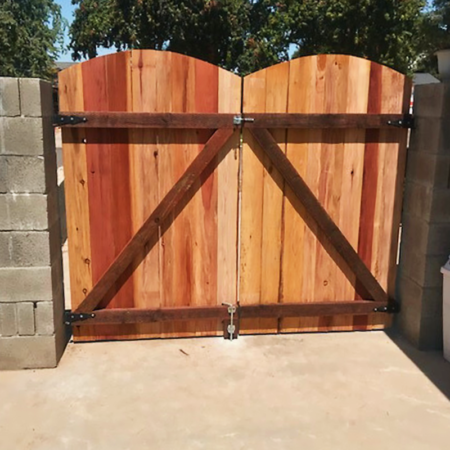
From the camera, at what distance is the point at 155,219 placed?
3963 mm

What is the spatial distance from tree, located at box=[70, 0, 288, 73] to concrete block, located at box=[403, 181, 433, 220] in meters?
18.6

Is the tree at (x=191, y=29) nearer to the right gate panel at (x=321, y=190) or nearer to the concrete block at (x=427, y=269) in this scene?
the right gate panel at (x=321, y=190)

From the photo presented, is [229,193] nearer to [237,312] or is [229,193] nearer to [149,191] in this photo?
[149,191]

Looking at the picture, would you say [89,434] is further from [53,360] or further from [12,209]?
[12,209]

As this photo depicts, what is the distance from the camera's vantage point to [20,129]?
136 inches

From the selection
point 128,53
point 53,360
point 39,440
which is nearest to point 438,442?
point 39,440

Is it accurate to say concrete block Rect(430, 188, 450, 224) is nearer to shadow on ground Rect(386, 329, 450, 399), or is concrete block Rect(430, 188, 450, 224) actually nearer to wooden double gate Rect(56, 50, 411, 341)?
wooden double gate Rect(56, 50, 411, 341)

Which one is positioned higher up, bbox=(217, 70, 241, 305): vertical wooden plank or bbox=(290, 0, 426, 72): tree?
bbox=(290, 0, 426, 72): tree

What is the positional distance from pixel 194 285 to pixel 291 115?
1.57 m

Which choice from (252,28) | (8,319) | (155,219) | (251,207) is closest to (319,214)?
(251,207)

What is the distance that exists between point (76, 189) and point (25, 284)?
2.62 feet

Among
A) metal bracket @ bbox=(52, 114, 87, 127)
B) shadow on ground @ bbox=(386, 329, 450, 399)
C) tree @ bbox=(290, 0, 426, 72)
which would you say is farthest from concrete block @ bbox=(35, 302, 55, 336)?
tree @ bbox=(290, 0, 426, 72)

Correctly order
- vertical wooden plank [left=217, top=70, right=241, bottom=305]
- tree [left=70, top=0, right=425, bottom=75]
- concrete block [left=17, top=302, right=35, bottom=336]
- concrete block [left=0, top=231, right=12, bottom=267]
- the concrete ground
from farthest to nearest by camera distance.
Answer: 1. tree [left=70, top=0, right=425, bottom=75]
2. vertical wooden plank [left=217, top=70, right=241, bottom=305]
3. concrete block [left=17, top=302, right=35, bottom=336]
4. concrete block [left=0, top=231, right=12, bottom=267]
5. the concrete ground

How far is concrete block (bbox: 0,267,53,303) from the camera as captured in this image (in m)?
3.67
